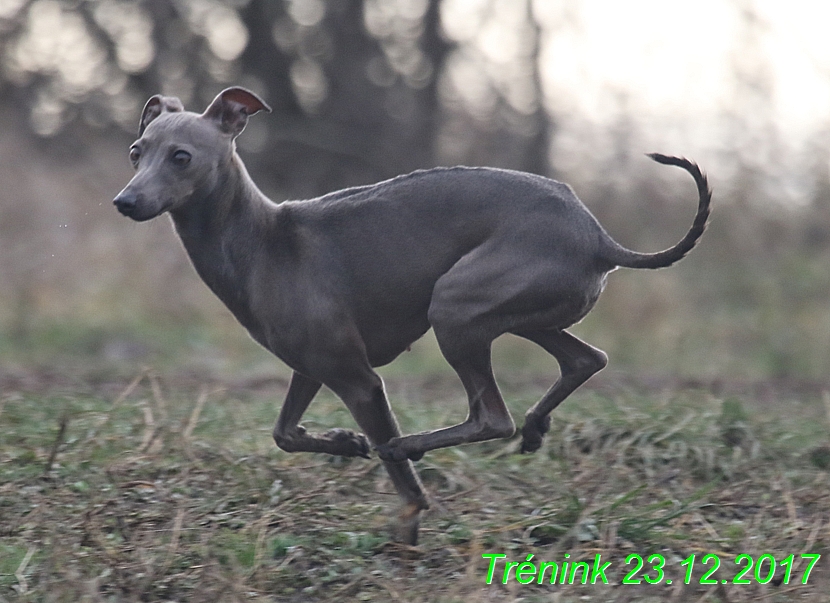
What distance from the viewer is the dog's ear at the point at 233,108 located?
4.40 metres

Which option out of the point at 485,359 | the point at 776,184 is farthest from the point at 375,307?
the point at 776,184

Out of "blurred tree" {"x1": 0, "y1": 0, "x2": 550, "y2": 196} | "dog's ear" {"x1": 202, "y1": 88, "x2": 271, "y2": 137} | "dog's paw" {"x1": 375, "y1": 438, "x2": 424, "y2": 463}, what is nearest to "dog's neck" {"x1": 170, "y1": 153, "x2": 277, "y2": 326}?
"dog's ear" {"x1": 202, "y1": 88, "x2": 271, "y2": 137}

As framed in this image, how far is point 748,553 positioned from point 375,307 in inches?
70.5

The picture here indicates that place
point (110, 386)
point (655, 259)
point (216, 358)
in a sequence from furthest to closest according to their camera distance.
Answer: point (216, 358)
point (110, 386)
point (655, 259)

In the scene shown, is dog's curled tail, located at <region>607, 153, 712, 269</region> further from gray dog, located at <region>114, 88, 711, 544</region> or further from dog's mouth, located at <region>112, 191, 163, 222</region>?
dog's mouth, located at <region>112, 191, 163, 222</region>

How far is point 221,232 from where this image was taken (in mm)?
4391

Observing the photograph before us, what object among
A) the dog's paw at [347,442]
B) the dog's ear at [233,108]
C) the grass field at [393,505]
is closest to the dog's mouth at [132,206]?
the dog's ear at [233,108]

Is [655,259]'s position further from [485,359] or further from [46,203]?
[46,203]

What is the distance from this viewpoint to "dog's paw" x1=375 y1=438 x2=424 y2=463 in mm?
4324

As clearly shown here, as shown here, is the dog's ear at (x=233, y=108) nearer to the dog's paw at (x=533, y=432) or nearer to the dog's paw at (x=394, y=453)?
the dog's paw at (x=394, y=453)

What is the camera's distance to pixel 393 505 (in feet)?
15.6

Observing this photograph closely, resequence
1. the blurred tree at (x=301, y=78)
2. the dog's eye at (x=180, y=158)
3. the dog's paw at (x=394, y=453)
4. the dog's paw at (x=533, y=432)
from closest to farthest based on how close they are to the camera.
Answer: the dog's eye at (x=180, y=158), the dog's paw at (x=394, y=453), the dog's paw at (x=533, y=432), the blurred tree at (x=301, y=78)

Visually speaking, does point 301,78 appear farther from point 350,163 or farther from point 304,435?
point 304,435

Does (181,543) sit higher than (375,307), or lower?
lower
